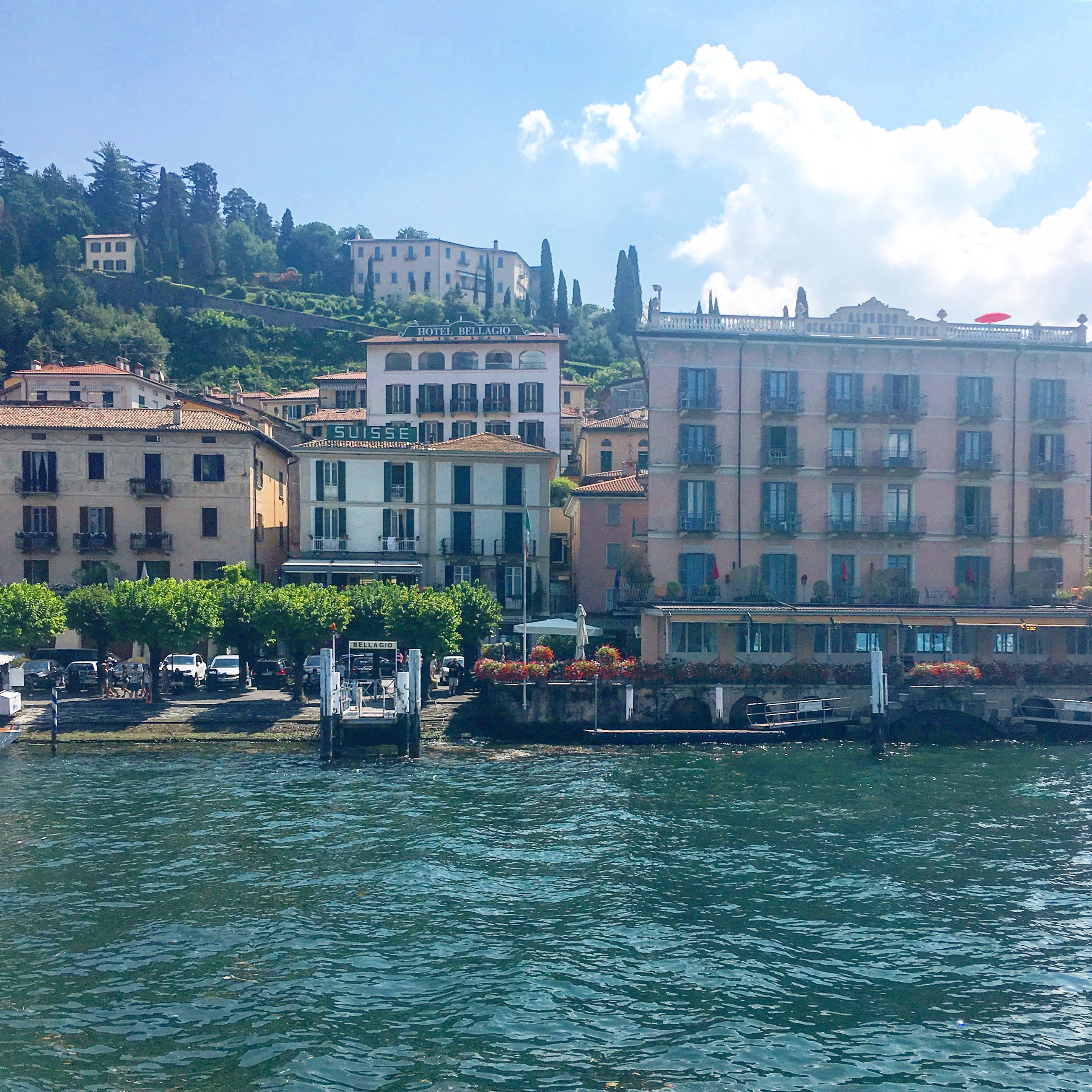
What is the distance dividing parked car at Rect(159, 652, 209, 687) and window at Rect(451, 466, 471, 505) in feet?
60.9

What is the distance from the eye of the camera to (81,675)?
54.0 m

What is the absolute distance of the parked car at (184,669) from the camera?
2137 inches

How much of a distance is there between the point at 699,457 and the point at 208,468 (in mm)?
30309

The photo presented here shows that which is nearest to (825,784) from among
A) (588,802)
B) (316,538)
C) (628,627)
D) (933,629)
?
(588,802)

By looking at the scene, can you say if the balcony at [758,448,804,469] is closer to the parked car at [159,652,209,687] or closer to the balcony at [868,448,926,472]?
the balcony at [868,448,926,472]

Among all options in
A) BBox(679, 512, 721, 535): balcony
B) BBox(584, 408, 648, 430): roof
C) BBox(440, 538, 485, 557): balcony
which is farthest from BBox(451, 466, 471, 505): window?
BBox(584, 408, 648, 430): roof

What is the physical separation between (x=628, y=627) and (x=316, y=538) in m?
20.8

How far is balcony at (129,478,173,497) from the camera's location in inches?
2502

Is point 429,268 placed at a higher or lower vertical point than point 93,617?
higher

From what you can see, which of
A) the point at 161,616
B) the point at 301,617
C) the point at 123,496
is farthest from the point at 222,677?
the point at 123,496

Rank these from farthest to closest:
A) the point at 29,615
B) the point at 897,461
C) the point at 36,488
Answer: the point at 36,488, the point at 897,461, the point at 29,615

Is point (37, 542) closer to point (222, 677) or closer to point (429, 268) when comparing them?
point (222, 677)

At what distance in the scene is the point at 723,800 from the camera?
35719mm

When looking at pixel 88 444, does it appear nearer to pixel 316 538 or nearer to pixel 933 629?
pixel 316 538
